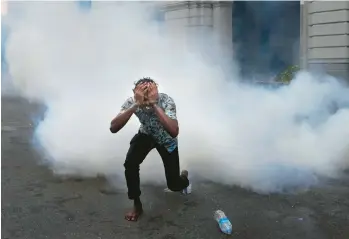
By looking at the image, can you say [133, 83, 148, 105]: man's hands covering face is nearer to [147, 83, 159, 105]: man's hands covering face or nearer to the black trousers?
[147, 83, 159, 105]: man's hands covering face

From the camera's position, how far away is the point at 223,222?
3.84m

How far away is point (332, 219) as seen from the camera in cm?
403

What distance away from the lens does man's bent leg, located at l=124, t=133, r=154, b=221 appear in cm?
397

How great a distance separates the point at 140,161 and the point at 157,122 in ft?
Answer: 1.19

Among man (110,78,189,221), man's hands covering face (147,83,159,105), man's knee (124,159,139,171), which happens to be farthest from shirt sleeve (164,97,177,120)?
man's knee (124,159,139,171)

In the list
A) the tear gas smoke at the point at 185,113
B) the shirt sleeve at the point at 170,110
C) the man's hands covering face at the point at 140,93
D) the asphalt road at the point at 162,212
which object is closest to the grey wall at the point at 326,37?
the tear gas smoke at the point at 185,113

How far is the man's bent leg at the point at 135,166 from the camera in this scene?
3.97 m

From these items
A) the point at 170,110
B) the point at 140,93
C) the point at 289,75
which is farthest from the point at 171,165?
the point at 289,75

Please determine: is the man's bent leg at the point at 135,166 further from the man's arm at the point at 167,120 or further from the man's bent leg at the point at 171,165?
the man's arm at the point at 167,120

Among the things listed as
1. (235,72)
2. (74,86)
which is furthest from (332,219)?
(235,72)

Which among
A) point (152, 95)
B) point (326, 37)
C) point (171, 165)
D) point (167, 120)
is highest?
point (326, 37)

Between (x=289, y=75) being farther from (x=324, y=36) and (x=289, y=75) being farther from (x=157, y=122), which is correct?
(x=157, y=122)

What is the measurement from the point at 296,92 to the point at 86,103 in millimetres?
3491

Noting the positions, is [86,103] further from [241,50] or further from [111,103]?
[241,50]
